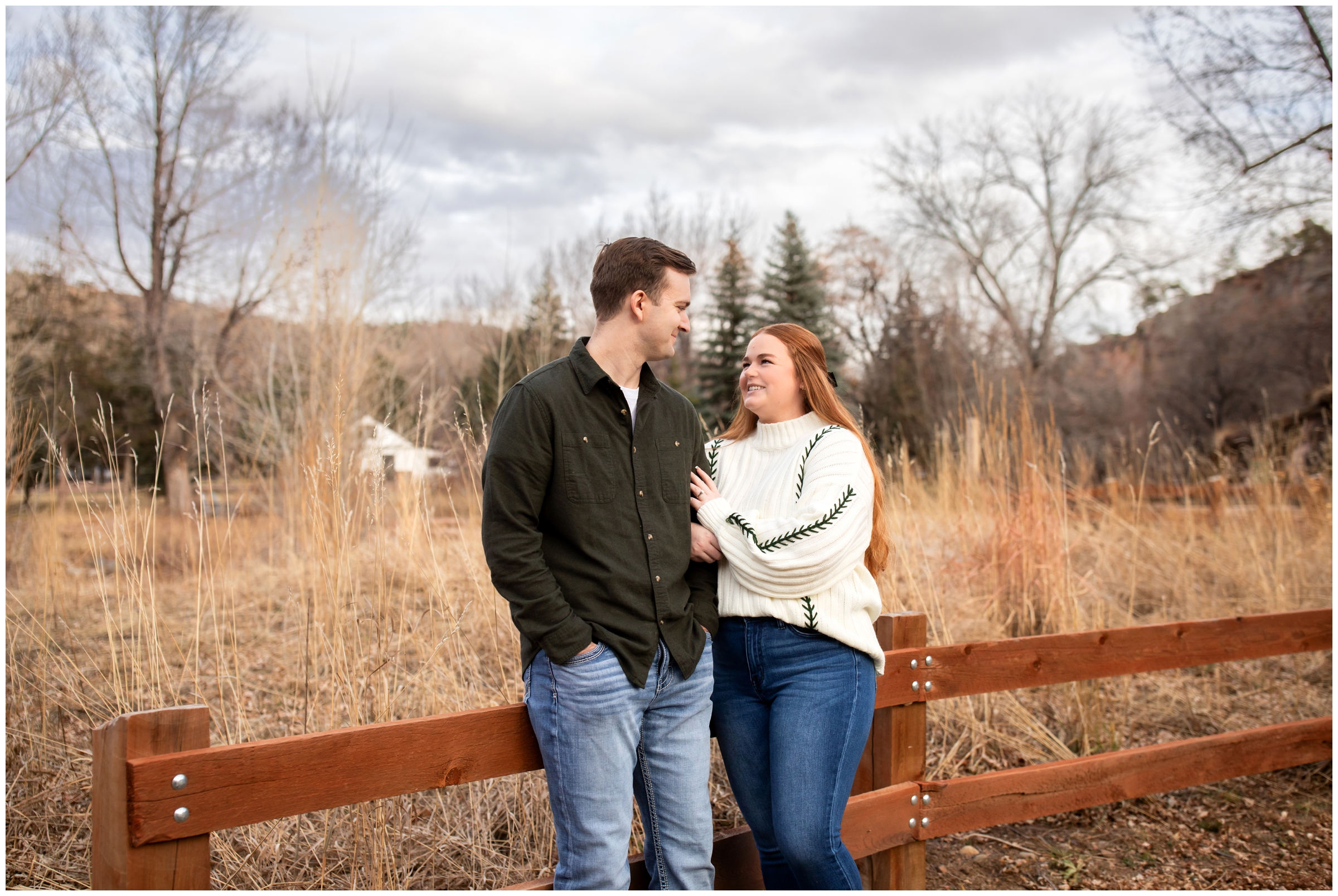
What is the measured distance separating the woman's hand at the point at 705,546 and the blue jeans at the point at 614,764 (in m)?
0.26

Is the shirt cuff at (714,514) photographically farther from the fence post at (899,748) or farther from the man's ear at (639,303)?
the fence post at (899,748)

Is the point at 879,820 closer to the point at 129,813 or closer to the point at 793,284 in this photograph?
the point at 129,813

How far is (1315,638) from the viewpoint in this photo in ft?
11.3

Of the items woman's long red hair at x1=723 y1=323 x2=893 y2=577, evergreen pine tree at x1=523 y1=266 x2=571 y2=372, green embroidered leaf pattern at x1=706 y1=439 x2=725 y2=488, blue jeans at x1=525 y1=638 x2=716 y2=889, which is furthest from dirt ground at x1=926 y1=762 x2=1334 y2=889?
evergreen pine tree at x1=523 y1=266 x2=571 y2=372

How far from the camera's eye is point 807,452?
2.15 metres

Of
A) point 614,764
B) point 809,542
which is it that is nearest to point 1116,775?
point 809,542

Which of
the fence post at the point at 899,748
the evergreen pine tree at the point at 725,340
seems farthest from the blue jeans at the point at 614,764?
the evergreen pine tree at the point at 725,340

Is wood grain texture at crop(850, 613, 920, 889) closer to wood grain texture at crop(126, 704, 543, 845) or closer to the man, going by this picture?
the man

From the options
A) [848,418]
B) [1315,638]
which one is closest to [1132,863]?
[1315,638]

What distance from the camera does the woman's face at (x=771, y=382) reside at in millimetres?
2219

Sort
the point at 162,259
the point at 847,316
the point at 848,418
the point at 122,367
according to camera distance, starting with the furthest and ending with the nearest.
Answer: the point at 847,316
the point at 122,367
the point at 162,259
the point at 848,418

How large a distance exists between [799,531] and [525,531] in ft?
2.06

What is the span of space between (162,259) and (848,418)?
17118 mm

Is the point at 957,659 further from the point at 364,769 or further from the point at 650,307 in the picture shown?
the point at 364,769
